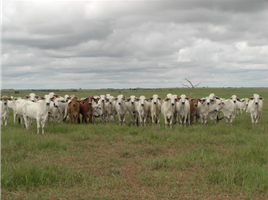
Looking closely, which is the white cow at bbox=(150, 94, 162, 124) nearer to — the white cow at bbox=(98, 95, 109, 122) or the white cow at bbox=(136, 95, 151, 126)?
the white cow at bbox=(136, 95, 151, 126)

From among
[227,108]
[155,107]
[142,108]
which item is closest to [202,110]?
[227,108]

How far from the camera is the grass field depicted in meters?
6.13

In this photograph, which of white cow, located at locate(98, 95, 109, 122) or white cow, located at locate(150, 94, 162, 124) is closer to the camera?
white cow, located at locate(150, 94, 162, 124)

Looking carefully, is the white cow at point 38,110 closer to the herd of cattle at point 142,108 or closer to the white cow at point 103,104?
the herd of cattle at point 142,108

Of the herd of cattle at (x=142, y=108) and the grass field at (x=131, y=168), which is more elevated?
the herd of cattle at (x=142, y=108)

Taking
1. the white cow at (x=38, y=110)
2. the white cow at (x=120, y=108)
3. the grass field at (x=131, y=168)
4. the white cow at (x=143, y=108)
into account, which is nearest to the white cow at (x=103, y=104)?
the white cow at (x=120, y=108)

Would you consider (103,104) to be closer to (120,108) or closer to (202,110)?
(120,108)

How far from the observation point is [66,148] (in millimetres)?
10492

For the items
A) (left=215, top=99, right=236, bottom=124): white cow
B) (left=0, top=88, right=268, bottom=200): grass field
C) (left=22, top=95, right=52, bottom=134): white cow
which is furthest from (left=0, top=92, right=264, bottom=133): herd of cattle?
(left=0, top=88, right=268, bottom=200): grass field

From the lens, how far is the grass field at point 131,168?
613cm

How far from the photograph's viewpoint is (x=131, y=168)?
8.08 metres

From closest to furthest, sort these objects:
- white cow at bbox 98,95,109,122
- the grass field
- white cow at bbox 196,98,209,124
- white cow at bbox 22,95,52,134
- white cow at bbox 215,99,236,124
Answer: the grass field
white cow at bbox 22,95,52,134
white cow at bbox 196,98,209,124
white cow at bbox 215,99,236,124
white cow at bbox 98,95,109,122

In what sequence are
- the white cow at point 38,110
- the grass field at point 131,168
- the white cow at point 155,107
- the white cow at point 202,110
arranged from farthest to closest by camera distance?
the white cow at point 202,110 < the white cow at point 155,107 < the white cow at point 38,110 < the grass field at point 131,168

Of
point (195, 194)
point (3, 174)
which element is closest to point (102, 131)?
point (3, 174)
